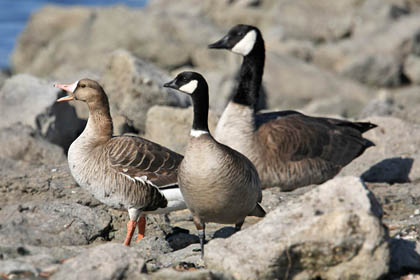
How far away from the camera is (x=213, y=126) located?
11.8 m

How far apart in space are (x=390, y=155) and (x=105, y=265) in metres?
6.92

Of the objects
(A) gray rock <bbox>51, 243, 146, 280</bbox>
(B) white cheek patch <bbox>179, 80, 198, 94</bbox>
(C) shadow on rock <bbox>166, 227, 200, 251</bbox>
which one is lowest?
(C) shadow on rock <bbox>166, 227, 200, 251</bbox>

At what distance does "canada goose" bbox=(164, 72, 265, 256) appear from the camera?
7074mm

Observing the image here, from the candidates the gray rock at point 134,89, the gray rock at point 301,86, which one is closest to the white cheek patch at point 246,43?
the gray rock at point 134,89

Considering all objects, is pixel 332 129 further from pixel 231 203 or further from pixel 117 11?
pixel 117 11

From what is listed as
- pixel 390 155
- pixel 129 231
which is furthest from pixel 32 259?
pixel 390 155

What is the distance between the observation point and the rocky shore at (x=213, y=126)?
18.6 ft

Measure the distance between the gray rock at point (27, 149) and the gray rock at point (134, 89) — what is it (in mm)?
1598

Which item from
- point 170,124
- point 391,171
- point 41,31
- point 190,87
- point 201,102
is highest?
point 190,87

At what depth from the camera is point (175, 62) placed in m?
18.3

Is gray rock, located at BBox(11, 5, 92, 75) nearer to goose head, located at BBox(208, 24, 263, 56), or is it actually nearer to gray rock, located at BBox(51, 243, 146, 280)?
goose head, located at BBox(208, 24, 263, 56)

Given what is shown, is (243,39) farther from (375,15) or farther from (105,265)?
(375,15)

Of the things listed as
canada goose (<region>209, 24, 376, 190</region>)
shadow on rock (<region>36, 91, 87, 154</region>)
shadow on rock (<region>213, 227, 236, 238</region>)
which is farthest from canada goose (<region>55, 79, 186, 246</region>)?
shadow on rock (<region>36, 91, 87, 154</region>)

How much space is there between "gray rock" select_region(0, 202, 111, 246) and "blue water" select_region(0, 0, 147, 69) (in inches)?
928
